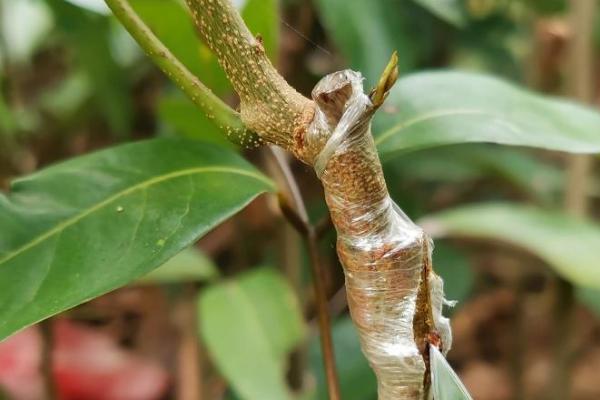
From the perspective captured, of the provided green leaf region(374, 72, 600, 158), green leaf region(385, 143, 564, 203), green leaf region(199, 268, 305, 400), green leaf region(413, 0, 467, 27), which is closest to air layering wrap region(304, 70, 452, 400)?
green leaf region(374, 72, 600, 158)

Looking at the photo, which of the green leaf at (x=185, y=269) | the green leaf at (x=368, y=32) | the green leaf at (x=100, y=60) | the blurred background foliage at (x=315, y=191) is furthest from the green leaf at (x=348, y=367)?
the green leaf at (x=100, y=60)

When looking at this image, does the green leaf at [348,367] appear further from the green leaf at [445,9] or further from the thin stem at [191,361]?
the green leaf at [445,9]

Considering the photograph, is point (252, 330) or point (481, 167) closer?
point (252, 330)

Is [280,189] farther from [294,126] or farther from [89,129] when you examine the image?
[89,129]

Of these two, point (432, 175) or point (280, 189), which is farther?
point (432, 175)

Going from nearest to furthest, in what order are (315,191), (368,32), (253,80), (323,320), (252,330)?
(253,80) < (323,320) < (252,330) < (368,32) < (315,191)

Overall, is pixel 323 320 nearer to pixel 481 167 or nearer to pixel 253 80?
pixel 253 80

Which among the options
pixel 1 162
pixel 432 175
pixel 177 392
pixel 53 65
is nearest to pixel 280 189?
pixel 432 175

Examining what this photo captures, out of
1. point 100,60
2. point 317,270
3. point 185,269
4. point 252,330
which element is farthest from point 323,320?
point 100,60
